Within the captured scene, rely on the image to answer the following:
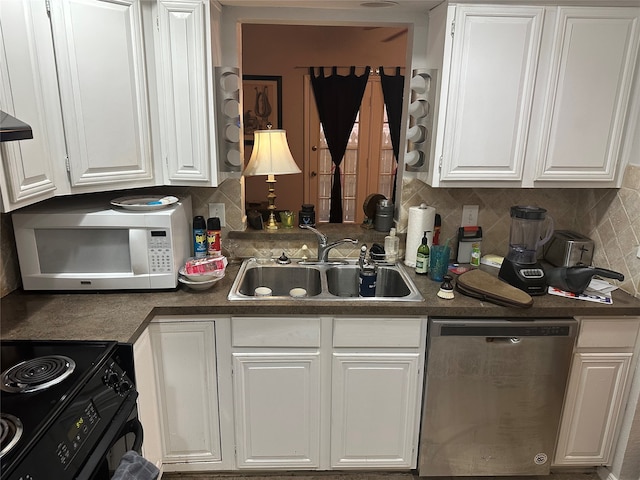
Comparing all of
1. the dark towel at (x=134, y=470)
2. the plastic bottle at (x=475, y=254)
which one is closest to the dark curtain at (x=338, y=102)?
the plastic bottle at (x=475, y=254)

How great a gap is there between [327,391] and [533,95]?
161 cm

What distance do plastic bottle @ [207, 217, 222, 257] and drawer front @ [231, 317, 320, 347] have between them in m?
0.46

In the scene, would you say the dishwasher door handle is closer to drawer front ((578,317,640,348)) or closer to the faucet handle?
drawer front ((578,317,640,348))

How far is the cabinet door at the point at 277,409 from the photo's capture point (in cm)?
202

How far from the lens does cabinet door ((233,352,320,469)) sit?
6.63 feet

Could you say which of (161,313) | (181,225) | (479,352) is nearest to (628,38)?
(479,352)

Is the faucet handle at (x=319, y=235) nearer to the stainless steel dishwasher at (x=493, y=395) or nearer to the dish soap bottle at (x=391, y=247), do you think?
the dish soap bottle at (x=391, y=247)

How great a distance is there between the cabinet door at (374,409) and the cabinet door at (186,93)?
1085 millimetres

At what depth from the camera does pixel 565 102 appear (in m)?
2.02

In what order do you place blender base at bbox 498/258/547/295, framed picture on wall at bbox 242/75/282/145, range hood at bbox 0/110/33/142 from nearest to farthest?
range hood at bbox 0/110/33/142 < blender base at bbox 498/258/547/295 < framed picture on wall at bbox 242/75/282/145

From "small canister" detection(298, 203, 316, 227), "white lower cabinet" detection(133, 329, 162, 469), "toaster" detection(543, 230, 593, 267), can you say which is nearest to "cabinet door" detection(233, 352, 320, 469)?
"white lower cabinet" detection(133, 329, 162, 469)

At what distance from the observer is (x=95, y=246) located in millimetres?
1979

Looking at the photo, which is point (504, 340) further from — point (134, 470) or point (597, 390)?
point (134, 470)

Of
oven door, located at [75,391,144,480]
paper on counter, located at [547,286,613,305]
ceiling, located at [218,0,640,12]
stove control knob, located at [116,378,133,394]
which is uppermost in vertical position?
ceiling, located at [218,0,640,12]
